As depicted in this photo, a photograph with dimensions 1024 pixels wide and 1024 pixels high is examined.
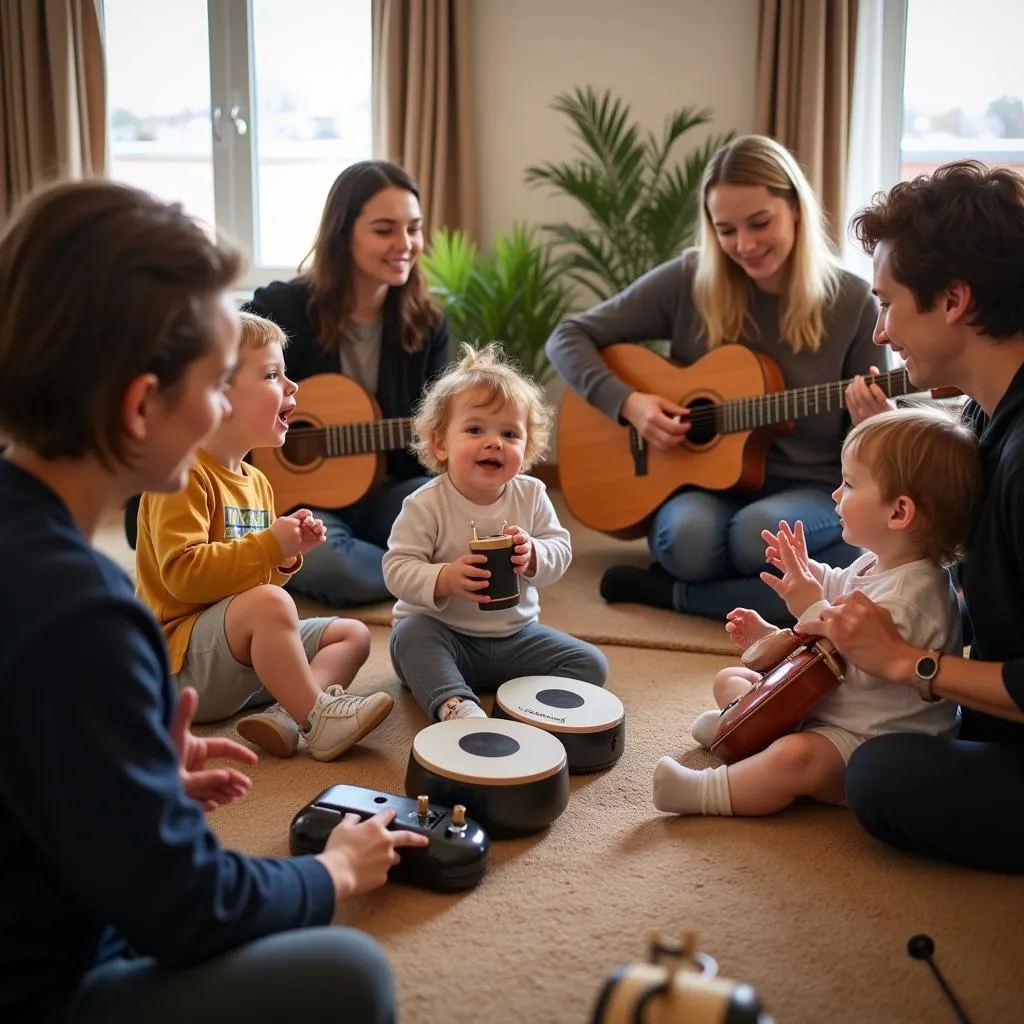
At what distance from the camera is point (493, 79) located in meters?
4.46

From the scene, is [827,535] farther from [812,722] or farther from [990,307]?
[990,307]

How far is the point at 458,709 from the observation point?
2016 mm

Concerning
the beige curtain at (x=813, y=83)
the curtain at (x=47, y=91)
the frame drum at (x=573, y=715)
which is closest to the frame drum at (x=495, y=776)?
the frame drum at (x=573, y=715)

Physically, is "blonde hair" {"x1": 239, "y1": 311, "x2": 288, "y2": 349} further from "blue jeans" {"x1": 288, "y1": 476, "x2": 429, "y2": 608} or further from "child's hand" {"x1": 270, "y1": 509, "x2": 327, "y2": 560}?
"blue jeans" {"x1": 288, "y1": 476, "x2": 429, "y2": 608}

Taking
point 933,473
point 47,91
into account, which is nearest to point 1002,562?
point 933,473

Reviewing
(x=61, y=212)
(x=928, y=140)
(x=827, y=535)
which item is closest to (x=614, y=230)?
(x=928, y=140)

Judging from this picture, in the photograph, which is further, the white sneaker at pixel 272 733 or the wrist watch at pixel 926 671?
the white sneaker at pixel 272 733

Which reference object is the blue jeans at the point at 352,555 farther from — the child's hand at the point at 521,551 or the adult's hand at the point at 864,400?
the adult's hand at the point at 864,400

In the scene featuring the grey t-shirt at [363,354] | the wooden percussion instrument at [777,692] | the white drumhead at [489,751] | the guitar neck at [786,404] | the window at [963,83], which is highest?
the window at [963,83]

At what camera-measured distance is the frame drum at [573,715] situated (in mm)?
1951

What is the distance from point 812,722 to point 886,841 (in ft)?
0.77

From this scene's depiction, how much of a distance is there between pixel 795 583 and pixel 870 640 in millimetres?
246

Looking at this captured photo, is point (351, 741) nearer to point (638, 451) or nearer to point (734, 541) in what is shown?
point (734, 541)

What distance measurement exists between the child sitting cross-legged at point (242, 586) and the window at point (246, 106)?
9.31ft
